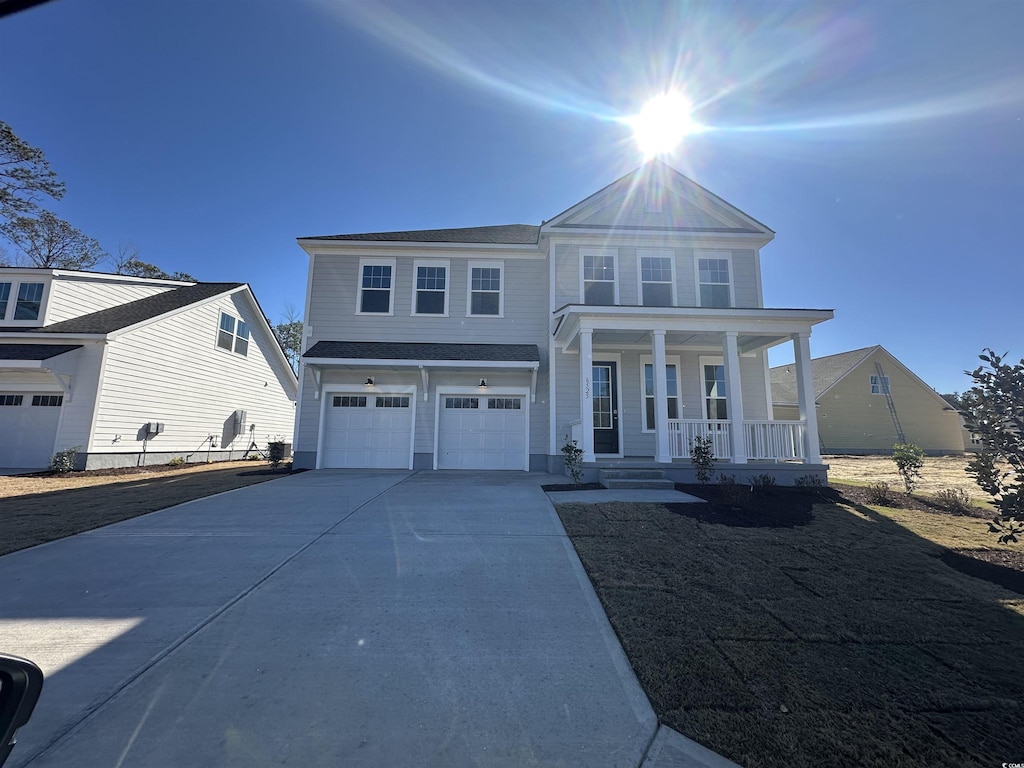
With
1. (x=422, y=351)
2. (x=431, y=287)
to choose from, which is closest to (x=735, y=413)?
(x=422, y=351)

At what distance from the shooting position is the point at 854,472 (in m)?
13.2

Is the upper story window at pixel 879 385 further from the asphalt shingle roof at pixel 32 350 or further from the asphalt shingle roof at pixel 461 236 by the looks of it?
the asphalt shingle roof at pixel 32 350

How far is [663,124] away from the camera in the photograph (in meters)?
10.5

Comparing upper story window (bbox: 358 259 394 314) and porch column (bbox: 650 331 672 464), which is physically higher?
upper story window (bbox: 358 259 394 314)

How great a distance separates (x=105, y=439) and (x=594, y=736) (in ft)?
50.6

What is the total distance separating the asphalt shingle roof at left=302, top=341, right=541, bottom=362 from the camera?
11.3 meters

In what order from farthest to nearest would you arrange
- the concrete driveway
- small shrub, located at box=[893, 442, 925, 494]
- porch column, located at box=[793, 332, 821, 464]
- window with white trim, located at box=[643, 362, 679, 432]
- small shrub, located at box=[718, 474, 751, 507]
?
1. window with white trim, located at box=[643, 362, 679, 432]
2. porch column, located at box=[793, 332, 821, 464]
3. small shrub, located at box=[893, 442, 925, 494]
4. small shrub, located at box=[718, 474, 751, 507]
5. the concrete driveway

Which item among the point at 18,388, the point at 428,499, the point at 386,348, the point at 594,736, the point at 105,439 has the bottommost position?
the point at 594,736

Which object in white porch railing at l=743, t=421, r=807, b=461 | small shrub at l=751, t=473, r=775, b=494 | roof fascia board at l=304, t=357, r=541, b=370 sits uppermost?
roof fascia board at l=304, t=357, r=541, b=370

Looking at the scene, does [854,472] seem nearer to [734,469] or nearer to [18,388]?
[734,469]

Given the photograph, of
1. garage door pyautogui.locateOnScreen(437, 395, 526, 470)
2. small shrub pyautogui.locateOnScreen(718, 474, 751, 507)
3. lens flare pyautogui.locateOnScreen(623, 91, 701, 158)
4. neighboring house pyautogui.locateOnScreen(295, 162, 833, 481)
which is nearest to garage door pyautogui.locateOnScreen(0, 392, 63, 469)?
neighboring house pyautogui.locateOnScreen(295, 162, 833, 481)

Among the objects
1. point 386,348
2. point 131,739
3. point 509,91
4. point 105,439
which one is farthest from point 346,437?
point 131,739

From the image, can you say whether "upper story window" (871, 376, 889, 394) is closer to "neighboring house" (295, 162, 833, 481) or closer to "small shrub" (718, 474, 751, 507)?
"neighboring house" (295, 162, 833, 481)

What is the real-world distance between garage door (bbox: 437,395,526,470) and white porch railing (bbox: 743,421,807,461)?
218 inches
